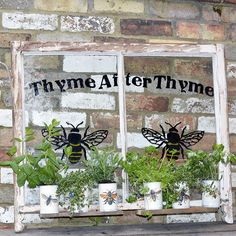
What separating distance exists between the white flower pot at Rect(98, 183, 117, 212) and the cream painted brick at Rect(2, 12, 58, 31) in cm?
77

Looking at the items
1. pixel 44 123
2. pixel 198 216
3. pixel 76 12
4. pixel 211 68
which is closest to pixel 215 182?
pixel 198 216

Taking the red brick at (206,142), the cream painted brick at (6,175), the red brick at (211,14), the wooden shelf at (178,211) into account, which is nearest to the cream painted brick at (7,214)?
the cream painted brick at (6,175)

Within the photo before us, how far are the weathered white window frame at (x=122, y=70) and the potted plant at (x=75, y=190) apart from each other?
0.52 ft

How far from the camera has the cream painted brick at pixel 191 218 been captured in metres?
2.79

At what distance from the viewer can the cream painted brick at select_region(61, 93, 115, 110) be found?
2.72 m

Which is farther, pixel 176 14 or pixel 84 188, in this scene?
pixel 176 14

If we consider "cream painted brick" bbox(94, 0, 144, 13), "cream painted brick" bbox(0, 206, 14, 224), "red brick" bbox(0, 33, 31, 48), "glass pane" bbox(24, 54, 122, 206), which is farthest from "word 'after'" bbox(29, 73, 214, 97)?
"cream painted brick" bbox(0, 206, 14, 224)

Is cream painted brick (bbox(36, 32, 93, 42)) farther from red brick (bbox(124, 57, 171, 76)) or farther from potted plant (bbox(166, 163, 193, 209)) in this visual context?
potted plant (bbox(166, 163, 193, 209))

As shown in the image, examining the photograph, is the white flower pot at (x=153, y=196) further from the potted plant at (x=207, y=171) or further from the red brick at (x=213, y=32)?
the red brick at (x=213, y=32)

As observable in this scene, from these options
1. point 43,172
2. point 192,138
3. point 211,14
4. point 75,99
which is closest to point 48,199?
point 43,172

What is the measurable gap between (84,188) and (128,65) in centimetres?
62

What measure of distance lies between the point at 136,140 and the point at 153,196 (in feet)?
1.00

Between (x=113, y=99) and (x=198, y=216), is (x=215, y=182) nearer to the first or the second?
(x=198, y=216)

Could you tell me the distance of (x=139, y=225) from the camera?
270 centimetres
